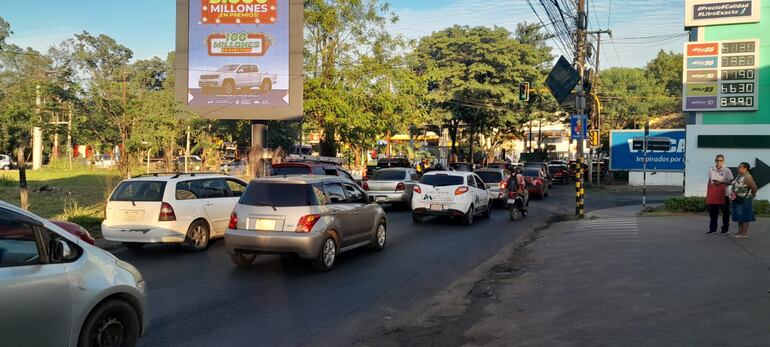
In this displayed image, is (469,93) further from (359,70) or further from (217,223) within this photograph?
(217,223)

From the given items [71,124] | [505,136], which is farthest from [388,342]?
[505,136]

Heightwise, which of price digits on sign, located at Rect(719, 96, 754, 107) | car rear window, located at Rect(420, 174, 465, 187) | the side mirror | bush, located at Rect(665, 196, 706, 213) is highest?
price digits on sign, located at Rect(719, 96, 754, 107)

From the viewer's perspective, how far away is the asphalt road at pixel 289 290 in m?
6.36

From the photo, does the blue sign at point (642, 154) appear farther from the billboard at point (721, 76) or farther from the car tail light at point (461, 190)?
the car tail light at point (461, 190)

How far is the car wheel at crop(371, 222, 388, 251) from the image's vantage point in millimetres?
11705

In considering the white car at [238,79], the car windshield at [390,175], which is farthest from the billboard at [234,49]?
the car windshield at [390,175]

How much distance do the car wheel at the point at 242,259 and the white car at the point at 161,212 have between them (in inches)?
67.2

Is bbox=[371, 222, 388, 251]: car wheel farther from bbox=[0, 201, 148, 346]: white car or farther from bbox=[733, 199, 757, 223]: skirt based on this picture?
bbox=[733, 199, 757, 223]: skirt

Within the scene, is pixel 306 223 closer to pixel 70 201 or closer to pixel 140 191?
pixel 140 191

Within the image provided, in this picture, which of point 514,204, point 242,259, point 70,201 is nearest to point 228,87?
point 70,201

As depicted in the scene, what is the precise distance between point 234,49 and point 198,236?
1816 cm

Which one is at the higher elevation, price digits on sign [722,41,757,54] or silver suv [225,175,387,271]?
price digits on sign [722,41,757,54]

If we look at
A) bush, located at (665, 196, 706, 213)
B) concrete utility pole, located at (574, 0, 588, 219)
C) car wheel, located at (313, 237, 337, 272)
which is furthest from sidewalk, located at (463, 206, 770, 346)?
concrete utility pole, located at (574, 0, 588, 219)

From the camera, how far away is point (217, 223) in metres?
12.1
